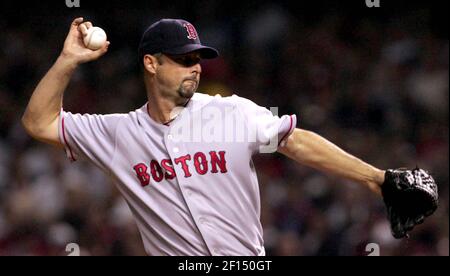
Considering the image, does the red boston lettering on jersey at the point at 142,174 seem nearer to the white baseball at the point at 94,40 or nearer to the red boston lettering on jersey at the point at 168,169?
the red boston lettering on jersey at the point at 168,169

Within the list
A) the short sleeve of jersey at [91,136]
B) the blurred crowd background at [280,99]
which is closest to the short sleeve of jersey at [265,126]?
the short sleeve of jersey at [91,136]

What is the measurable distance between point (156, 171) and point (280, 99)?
341cm

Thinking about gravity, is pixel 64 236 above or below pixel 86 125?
below

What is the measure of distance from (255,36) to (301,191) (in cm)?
147

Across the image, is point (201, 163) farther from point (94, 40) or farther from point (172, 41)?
point (94, 40)

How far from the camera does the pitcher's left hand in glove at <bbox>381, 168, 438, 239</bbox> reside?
3328 millimetres

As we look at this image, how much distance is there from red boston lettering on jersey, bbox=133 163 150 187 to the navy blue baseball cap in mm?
448

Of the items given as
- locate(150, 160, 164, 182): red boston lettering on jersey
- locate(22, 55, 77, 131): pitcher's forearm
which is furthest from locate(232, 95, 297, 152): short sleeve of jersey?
locate(22, 55, 77, 131): pitcher's forearm

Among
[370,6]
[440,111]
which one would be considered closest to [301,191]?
[440,111]

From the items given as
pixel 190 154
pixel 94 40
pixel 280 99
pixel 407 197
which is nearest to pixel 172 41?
pixel 94 40

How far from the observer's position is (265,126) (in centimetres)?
332

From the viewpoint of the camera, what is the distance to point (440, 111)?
6.60 m

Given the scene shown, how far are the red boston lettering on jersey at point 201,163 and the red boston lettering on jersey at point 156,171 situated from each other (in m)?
0.14

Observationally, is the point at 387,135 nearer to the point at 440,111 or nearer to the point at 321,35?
the point at 440,111
